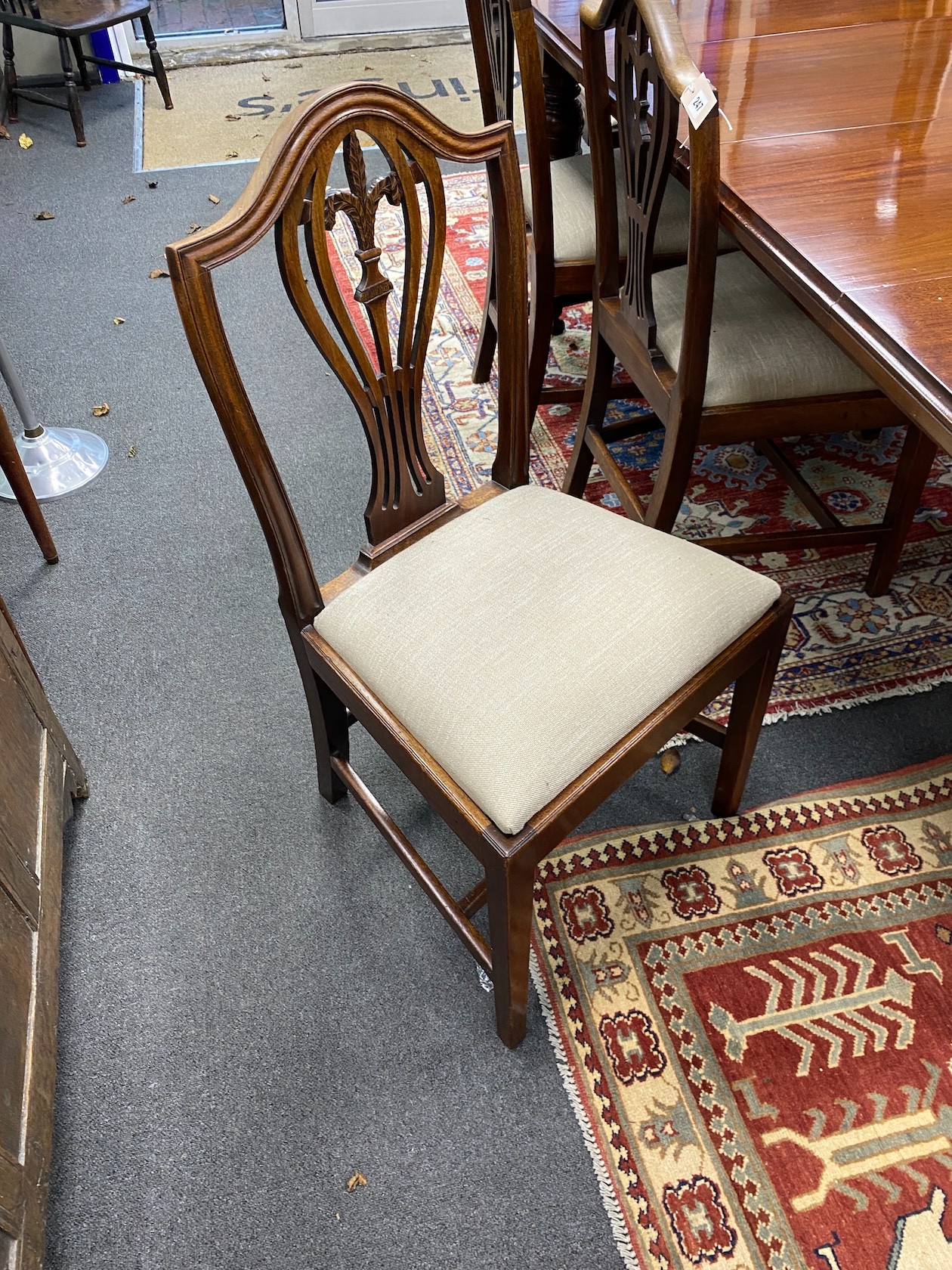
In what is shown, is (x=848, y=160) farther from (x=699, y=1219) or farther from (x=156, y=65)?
(x=156, y=65)

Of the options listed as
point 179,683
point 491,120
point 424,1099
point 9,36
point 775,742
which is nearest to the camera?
point 424,1099

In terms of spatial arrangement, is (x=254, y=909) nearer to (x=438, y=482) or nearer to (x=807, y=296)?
(x=438, y=482)

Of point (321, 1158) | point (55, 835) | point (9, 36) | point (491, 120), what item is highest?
point (491, 120)

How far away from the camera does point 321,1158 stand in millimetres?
1178

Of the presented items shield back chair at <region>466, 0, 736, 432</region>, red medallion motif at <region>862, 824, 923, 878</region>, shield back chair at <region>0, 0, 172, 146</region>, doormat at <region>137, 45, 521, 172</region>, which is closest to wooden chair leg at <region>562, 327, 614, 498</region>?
shield back chair at <region>466, 0, 736, 432</region>

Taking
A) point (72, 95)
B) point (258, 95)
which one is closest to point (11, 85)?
point (72, 95)

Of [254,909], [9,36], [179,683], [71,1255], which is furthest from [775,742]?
[9,36]

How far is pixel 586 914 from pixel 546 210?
1256 mm

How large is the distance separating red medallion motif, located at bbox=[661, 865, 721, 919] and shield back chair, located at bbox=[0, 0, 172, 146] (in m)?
3.61

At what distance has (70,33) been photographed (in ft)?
10.9

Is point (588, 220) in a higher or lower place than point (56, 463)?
higher

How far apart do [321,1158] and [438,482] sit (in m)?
→ 0.89

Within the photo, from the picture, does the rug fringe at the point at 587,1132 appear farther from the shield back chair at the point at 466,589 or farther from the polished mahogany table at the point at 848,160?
the polished mahogany table at the point at 848,160

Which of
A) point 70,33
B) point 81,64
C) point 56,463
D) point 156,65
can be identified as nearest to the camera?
point 56,463
